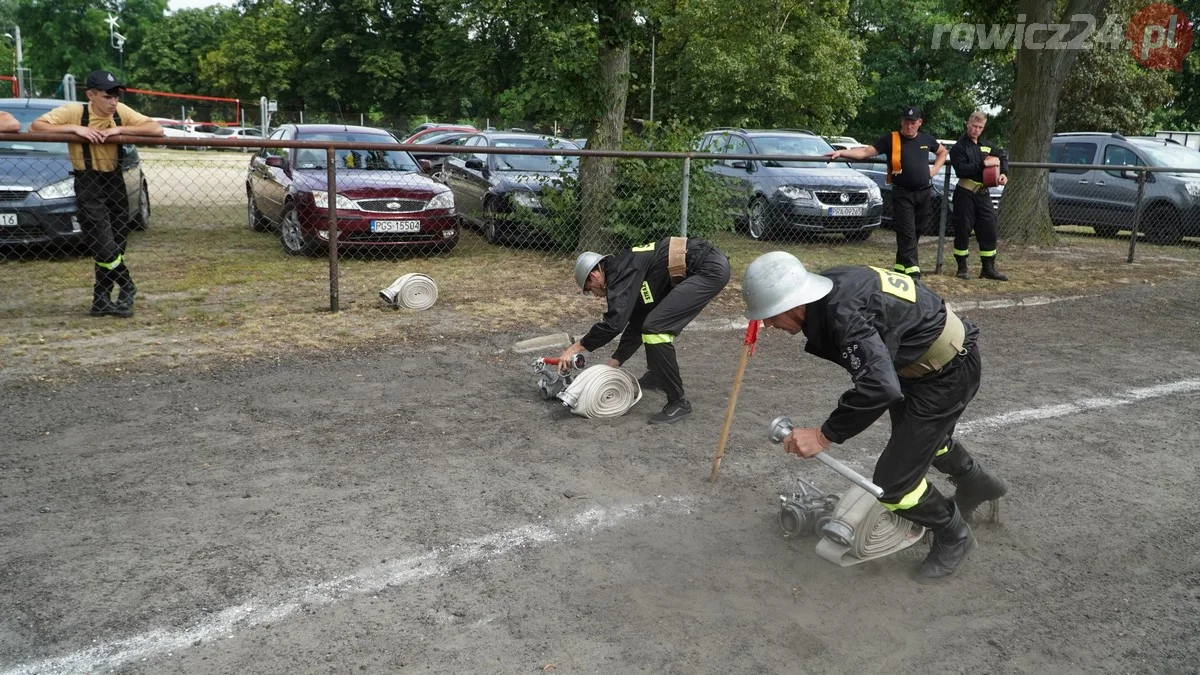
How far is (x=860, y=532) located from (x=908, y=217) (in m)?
→ 7.18

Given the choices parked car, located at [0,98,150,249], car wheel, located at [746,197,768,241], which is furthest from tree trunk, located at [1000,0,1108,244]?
parked car, located at [0,98,150,249]

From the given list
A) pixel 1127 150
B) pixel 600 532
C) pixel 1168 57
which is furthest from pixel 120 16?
pixel 600 532

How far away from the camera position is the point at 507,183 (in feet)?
40.2

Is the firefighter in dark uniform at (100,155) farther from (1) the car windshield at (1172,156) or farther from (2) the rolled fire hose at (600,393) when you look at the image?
(1) the car windshield at (1172,156)

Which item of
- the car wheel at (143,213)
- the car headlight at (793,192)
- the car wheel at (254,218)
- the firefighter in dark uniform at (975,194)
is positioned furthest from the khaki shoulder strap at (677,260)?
the car wheel at (143,213)

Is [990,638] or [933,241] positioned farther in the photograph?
[933,241]

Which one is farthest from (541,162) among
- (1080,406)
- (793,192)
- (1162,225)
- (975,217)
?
(1162,225)

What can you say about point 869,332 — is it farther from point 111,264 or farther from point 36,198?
point 36,198

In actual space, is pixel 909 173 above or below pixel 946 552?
above

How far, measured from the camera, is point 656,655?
3.25m

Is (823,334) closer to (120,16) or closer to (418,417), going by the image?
(418,417)

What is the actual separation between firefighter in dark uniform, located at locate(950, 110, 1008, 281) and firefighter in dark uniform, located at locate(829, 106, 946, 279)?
73cm

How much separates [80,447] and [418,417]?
1.87 m

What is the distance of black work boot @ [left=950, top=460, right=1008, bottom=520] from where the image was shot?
422 cm
